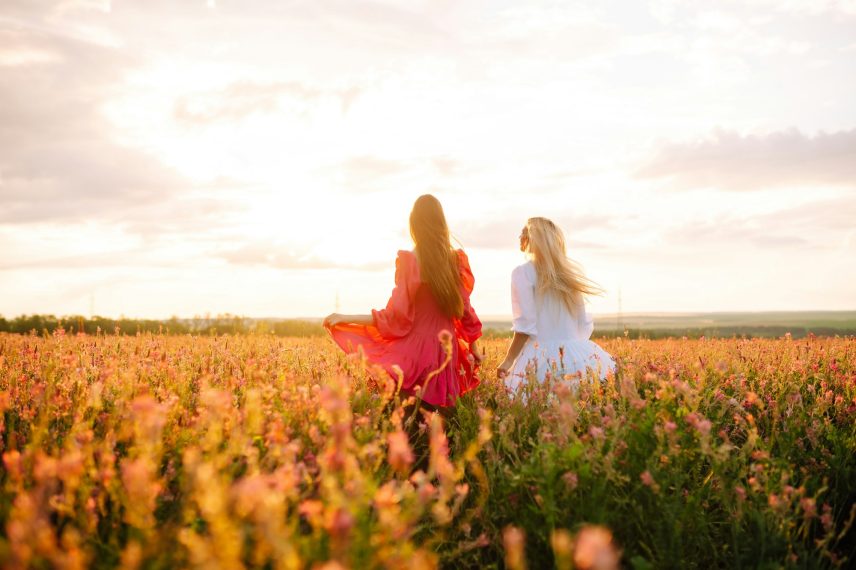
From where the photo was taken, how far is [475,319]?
5.80m

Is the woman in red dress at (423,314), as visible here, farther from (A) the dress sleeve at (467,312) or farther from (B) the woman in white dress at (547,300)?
(B) the woman in white dress at (547,300)

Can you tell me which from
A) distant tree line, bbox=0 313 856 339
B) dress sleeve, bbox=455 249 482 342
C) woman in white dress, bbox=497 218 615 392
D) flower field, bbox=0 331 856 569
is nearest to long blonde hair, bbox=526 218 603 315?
woman in white dress, bbox=497 218 615 392

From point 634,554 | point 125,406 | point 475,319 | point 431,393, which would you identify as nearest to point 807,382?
point 475,319

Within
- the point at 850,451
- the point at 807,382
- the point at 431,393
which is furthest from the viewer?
the point at 807,382

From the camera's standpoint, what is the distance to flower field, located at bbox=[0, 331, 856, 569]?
75.7 inches

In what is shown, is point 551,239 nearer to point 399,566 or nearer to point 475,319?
A: point 475,319

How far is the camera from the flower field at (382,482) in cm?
192

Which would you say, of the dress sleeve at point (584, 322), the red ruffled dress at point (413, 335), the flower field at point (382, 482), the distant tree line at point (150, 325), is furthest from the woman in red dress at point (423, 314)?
the distant tree line at point (150, 325)

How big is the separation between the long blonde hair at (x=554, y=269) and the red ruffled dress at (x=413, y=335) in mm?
807

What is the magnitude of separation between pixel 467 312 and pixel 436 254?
0.63 metres

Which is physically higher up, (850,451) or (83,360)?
(83,360)

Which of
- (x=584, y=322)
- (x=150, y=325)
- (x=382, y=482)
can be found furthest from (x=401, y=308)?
(x=150, y=325)

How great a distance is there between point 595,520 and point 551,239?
368cm

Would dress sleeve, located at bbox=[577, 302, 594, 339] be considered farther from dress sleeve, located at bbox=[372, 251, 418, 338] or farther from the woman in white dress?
dress sleeve, located at bbox=[372, 251, 418, 338]
